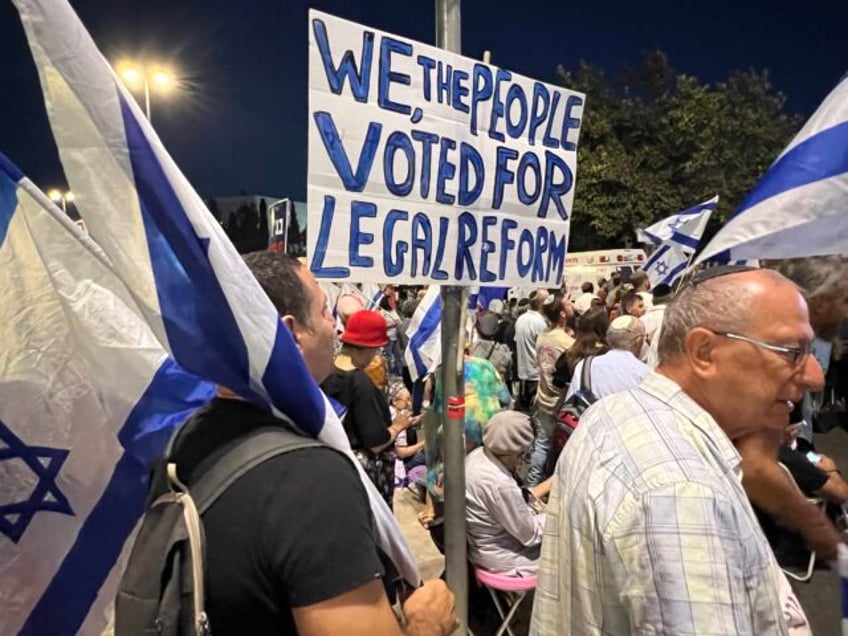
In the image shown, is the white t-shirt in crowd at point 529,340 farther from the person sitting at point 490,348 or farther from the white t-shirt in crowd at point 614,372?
the white t-shirt in crowd at point 614,372

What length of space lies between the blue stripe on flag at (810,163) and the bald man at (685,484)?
648 millimetres

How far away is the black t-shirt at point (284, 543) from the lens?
1145mm

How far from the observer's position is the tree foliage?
2734 centimetres

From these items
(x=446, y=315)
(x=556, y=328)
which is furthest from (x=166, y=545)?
(x=556, y=328)

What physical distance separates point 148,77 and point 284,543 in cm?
1424

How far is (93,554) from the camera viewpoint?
6.14 ft

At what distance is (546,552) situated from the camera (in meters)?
1.75

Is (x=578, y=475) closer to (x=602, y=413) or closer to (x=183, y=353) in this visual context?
(x=602, y=413)

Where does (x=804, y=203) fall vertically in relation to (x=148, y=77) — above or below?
below

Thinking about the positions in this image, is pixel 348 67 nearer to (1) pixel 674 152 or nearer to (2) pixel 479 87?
(2) pixel 479 87

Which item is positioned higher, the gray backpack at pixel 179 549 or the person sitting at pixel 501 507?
the gray backpack at pixel 179 549

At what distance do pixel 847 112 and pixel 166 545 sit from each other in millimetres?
2353

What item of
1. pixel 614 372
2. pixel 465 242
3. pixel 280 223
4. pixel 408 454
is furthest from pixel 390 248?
pixel 280 223

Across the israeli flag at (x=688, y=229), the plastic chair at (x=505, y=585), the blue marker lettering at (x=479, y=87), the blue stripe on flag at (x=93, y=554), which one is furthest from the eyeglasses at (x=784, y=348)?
the israeli flag at (x=688, y=229)
